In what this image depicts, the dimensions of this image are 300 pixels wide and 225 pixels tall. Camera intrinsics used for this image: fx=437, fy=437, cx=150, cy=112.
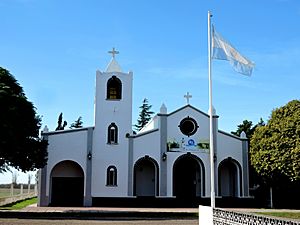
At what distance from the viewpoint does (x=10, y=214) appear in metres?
21.7

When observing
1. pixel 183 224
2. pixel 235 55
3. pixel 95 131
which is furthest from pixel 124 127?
pixel 235 55

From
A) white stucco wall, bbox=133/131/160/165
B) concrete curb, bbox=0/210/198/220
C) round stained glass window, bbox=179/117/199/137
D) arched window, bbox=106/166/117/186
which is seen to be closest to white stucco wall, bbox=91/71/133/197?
arched window, bbox=106/166/117/186

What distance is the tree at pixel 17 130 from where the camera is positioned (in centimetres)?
2242

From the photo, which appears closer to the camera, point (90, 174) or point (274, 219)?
point (274, 219)

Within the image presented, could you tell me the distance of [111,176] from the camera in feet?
104

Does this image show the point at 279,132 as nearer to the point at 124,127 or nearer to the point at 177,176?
the point at 177,176

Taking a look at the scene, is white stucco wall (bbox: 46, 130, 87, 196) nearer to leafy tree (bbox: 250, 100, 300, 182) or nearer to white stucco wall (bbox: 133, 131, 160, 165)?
white stucco wall (bbox: 133, 131, 160, 165)

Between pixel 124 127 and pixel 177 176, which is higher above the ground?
pixel 124 127

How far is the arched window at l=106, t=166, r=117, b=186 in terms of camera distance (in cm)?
3170

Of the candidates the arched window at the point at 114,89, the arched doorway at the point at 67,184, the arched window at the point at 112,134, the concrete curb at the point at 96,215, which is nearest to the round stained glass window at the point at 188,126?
the arched window at the point at 112,134

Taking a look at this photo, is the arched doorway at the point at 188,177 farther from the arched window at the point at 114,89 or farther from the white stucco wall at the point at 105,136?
the arched window at the point at 114,89

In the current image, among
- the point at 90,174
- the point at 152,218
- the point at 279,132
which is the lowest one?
the point at 152,218

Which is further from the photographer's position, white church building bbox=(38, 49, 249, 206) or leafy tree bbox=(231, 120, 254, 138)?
leafy tree bbox=(231, 120, 254, 138)

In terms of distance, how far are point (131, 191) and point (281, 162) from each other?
10.7m
